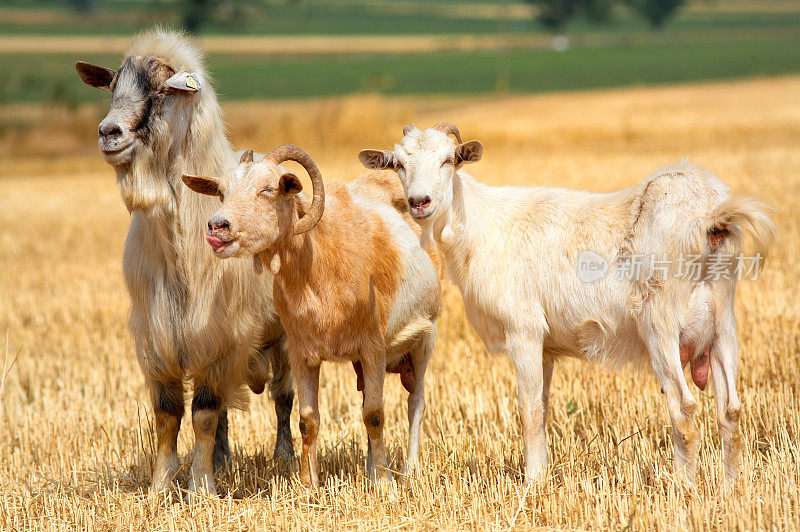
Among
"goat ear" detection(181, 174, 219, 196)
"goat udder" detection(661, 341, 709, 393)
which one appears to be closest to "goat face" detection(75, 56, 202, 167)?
"goat ear" detection(181, 174, 219, 196)

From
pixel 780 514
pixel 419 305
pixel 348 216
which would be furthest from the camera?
pixel 419 305

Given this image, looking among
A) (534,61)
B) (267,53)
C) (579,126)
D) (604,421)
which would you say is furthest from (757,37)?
(604,421)

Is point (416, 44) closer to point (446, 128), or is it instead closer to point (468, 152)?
point (446, 128)

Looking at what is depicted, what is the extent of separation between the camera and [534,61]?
7631cm

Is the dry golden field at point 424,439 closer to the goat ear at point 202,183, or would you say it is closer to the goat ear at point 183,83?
the goat ear at point 202,183

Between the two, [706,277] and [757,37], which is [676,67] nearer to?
[757,37]

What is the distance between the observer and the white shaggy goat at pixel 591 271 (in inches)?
208

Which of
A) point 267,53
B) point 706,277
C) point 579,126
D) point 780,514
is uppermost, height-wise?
point 267,53

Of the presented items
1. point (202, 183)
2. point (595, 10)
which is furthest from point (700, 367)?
point (595, 10)

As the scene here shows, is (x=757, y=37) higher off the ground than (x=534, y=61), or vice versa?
(x=757, y=37)

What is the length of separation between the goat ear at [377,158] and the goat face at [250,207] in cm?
65

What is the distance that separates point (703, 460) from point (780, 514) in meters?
0.75

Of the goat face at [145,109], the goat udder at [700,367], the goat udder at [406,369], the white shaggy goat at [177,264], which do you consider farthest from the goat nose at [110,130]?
the goat udder at [700,367]

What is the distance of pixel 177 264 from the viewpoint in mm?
5883
